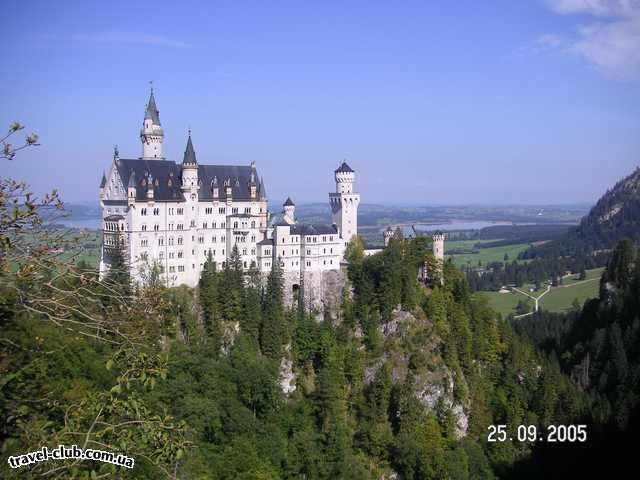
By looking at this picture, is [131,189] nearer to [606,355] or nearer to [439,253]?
[439,253]

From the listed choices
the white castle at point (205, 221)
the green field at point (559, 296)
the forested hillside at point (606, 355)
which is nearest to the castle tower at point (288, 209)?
the white castle at point (205, 221)

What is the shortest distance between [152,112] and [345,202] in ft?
83.8

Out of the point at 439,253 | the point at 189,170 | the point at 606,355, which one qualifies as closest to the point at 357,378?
the point at 439,253

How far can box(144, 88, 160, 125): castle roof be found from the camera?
80.4 metres

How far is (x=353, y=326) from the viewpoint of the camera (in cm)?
7700

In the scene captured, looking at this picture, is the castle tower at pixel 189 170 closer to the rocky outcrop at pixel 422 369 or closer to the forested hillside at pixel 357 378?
the forested hillside at pixel 357 378

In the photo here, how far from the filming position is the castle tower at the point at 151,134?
80.4m

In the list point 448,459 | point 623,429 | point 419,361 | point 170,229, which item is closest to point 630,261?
point 623,429

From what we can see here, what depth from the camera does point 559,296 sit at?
15638cm

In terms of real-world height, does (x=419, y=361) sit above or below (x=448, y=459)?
above

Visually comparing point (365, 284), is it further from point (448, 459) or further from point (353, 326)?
point (448, 459)

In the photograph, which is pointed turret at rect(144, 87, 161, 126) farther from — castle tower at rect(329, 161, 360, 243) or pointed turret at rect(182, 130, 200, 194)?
castle tower at rect(329, 161, 360, 243)

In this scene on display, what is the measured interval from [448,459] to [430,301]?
61.7 feet

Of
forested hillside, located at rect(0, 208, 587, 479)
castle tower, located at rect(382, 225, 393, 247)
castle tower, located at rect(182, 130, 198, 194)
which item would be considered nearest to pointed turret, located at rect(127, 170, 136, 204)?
castle tower, located at rect(182, 130, 198, 194)
